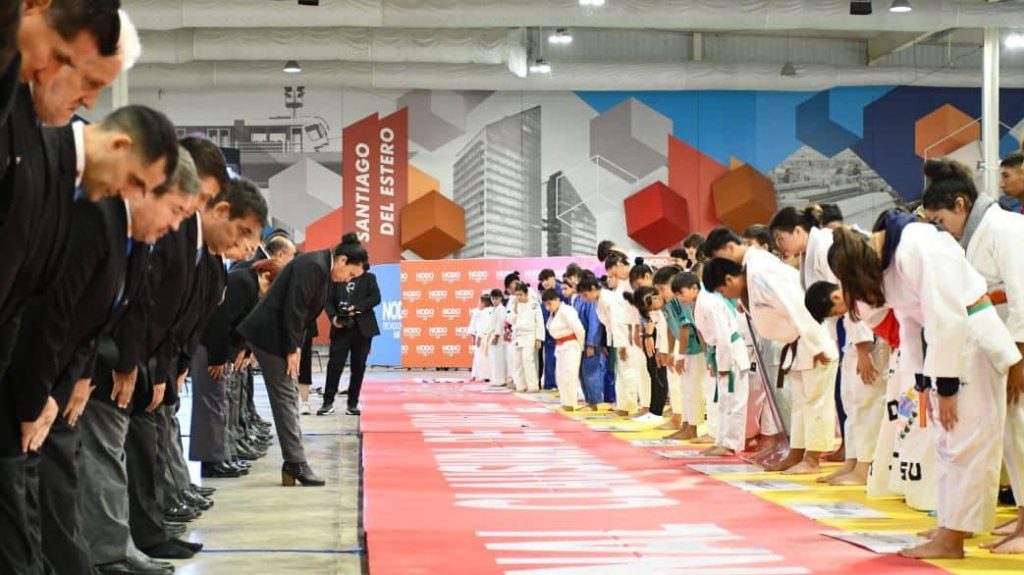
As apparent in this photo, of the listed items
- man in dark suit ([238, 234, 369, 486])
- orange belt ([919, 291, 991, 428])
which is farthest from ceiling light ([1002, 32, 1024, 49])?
orange belt ([919, 291, 991, 428])

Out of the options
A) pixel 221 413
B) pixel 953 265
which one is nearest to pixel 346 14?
pixel 221 413

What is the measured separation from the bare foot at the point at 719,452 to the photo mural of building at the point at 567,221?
17.2 m

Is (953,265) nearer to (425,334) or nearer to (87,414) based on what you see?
(87,414)

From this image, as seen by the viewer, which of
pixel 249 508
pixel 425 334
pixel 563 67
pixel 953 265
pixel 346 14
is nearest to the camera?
pixel 953 265

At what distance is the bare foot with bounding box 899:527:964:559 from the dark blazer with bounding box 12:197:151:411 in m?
3.04

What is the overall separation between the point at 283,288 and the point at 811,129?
2034 cm

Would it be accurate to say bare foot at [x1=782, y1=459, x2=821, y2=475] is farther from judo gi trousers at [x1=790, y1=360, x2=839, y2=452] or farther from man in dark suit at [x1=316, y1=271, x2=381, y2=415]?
man in dark suit at [x1=316, y1=271, x2=381, y2=415]

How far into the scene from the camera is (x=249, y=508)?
649 cm

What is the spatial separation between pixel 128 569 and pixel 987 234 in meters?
3.60

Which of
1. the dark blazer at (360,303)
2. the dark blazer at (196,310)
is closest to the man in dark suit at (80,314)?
the dark blazer at (196,310)

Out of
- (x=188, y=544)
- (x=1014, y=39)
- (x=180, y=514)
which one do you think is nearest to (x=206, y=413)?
(x=180, y=514)

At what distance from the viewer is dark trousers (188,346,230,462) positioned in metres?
7.55

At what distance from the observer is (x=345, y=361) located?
13.3 meters

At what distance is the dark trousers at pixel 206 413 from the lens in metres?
Result: 7.55
